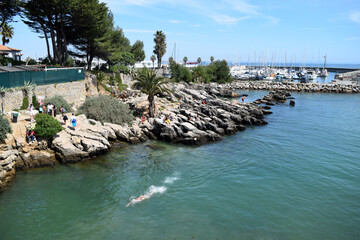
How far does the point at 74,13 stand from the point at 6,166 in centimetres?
2872

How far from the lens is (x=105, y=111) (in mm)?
31875

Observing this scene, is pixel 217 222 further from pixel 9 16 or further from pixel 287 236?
pixel 9 16

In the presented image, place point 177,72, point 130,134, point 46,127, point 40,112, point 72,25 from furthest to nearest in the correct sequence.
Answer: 1. point 177,72
2. point 72,25
3. point 130,134
4. point 40,112
5. point 46,127

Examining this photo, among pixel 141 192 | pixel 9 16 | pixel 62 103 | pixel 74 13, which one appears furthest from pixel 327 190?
pixel 9 16

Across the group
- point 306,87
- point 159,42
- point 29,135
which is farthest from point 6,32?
point 306,87

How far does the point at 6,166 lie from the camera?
798 inches

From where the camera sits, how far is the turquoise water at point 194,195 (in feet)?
51.1

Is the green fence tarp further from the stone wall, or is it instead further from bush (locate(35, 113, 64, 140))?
bush (locate(35, 113, 64, 140))

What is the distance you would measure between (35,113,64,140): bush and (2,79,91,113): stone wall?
4.81 meters

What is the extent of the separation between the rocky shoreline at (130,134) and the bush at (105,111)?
1335 mm

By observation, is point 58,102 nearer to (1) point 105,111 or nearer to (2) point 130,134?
(1) point 105,111

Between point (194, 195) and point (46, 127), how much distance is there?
15.1m

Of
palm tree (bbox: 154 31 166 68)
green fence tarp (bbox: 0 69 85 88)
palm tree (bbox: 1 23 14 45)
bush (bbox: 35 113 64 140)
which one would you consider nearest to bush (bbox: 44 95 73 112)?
green fence tarp (bbox: 0 69 85 88)

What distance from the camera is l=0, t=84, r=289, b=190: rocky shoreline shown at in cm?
2231
